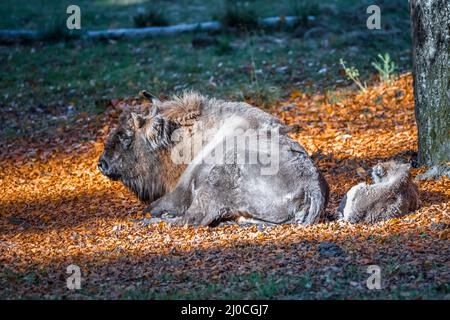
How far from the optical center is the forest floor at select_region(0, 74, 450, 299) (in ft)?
19.2

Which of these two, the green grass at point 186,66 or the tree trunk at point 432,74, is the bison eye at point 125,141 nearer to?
the tree trunk at point 432,74

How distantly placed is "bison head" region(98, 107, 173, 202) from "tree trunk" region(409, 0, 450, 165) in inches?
117

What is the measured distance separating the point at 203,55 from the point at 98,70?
87.1 inches

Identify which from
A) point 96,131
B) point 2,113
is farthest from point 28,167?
point 2,113

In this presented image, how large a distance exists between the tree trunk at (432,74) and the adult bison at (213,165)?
6.25 ft

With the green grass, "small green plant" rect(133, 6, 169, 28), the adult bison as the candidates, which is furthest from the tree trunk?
"small green plant" rect(133, 6, 169, 28)

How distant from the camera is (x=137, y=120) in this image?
8.34 meters

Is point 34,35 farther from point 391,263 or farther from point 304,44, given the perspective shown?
point 391,263

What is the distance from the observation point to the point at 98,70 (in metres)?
15.8

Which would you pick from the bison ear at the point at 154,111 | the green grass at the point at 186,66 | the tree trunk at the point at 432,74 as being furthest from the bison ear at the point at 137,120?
the green grass at the point at 186,66

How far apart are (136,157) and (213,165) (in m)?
1.20

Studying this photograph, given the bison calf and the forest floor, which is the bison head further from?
the bison calf

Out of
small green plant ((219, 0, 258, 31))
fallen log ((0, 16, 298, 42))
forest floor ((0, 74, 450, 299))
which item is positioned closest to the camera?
forest floor ((0, 74, 450, 299))

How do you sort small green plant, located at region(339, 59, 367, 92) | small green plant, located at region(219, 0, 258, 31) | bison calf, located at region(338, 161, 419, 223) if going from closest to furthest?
bison calf, located at region(338, 161, 419, 223) < small green plant, located at region(339, 59, 367, 92) < small green plant, located at region(219, 0, 258, 31)
